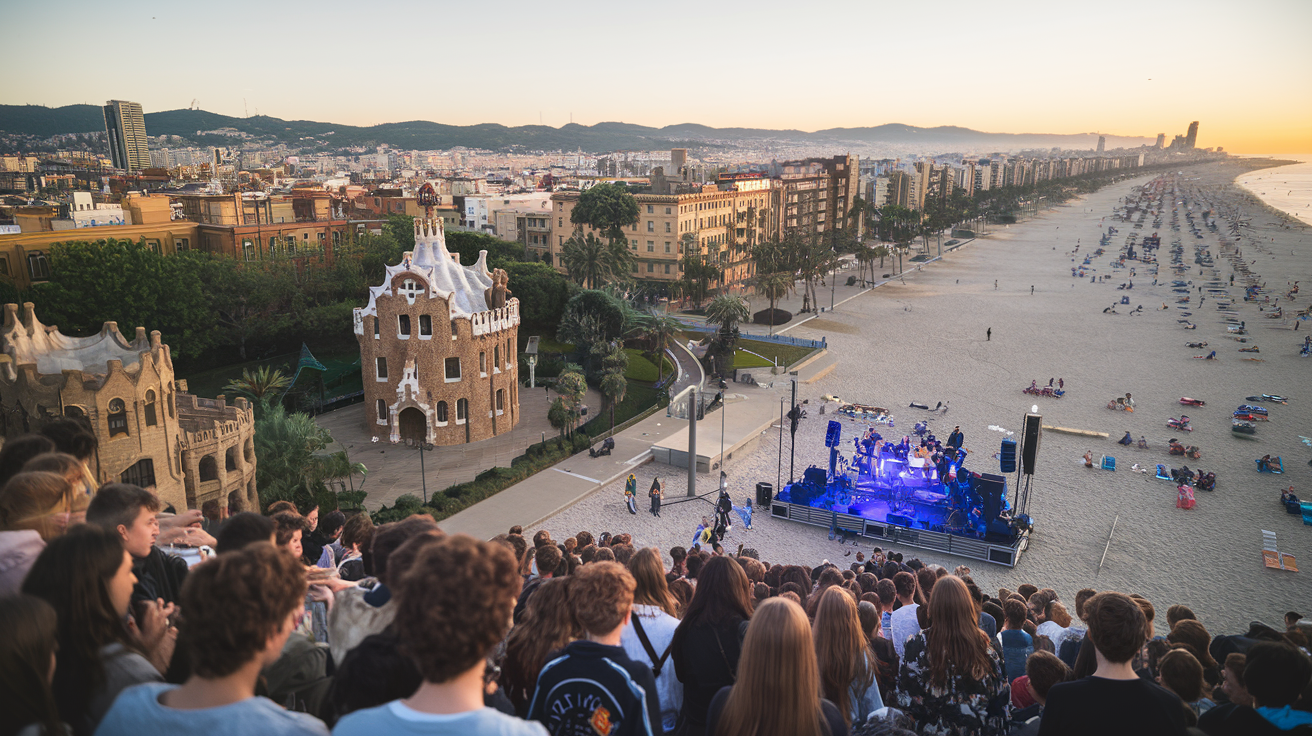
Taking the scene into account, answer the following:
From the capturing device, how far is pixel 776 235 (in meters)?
101

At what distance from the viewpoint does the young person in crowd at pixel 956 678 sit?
7754 mm

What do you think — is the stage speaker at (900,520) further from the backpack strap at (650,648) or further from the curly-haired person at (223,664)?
the curly-haired person at (223,664)

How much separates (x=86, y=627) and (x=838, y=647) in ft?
19.1

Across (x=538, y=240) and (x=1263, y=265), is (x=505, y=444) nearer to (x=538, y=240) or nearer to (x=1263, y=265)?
(x=538, y=240)

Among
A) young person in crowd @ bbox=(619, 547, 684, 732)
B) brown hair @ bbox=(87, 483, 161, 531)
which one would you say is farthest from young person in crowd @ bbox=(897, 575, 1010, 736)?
brown hair @ bbox=(87, 483, 161, 531)

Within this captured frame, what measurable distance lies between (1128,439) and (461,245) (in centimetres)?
5757

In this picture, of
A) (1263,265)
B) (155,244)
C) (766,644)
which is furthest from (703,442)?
(1263,265)

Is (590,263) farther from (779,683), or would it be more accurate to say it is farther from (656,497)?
(779,683)

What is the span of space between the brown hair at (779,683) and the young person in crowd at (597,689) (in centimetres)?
68

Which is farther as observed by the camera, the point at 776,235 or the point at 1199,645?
the point at 776,235

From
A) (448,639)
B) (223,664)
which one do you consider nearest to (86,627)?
(223,664)

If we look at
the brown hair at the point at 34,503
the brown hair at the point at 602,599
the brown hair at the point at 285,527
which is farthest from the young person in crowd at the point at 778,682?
the brown hair at the point at 34,503

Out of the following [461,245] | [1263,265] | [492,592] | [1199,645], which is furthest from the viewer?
[1263,265]

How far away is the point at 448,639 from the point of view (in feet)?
12.7
